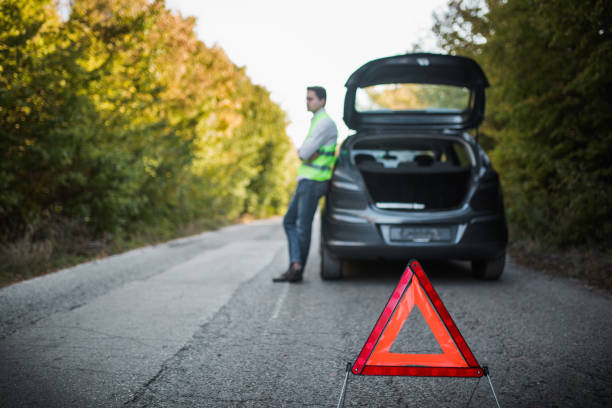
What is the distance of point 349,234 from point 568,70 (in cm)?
392

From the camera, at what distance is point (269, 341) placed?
3.51m

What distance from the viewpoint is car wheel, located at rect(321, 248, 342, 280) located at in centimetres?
574

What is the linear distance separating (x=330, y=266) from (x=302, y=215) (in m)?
0.69

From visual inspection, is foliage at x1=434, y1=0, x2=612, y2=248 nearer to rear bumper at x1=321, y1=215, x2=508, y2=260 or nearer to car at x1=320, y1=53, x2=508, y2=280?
car at x1=320, y1=53, x2=508, y2=280

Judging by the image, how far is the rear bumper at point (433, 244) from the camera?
5.11 metres

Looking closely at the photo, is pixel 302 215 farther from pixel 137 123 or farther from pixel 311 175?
pixel 137 123

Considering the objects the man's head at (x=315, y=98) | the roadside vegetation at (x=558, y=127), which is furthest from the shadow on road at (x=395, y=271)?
the man's head at (x=315, y=98)

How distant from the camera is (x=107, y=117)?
8750 mm

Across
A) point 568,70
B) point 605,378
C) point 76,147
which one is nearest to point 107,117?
point 76,147

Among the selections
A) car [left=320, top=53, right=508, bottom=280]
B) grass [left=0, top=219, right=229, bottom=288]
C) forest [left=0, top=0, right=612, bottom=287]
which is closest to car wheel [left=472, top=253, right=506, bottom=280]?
car [left=320, top=53, right=508, bottom=280]

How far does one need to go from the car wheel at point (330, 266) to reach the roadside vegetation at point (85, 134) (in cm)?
366

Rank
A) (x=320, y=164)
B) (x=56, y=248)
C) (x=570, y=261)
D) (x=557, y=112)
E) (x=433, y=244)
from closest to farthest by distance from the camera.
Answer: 1. (x=433, y=244)
2. (x=320, y=164)
3. (x=570, y=261)
4. (x=557, y=112)
5. (x=56, y=248)

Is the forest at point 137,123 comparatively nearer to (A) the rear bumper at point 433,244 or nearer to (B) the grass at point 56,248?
(B) the grass at point 56,248

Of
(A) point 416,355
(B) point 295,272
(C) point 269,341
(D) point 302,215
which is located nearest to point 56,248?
(B) point 295,272
